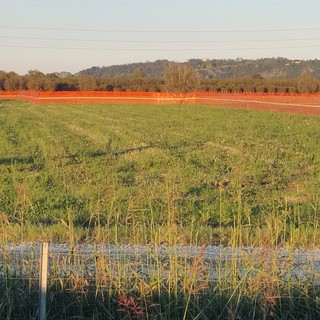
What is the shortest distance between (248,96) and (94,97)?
83.9 feet

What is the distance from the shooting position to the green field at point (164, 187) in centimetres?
843

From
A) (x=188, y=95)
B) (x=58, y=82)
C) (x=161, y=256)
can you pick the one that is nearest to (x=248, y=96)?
(x=188, y=95)

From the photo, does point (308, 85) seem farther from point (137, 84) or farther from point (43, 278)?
point (43, 278)

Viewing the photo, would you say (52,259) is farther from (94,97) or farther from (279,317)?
(94,97)

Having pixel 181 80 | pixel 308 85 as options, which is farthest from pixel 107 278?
pixel 308 85

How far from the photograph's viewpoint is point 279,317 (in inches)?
220

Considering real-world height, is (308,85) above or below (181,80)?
below

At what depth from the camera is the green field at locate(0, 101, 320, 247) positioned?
27.7ft

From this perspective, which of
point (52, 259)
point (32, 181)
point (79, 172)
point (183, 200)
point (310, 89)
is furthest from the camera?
point (310, 89)

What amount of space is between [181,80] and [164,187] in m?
80.4

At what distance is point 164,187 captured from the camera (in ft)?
43.7

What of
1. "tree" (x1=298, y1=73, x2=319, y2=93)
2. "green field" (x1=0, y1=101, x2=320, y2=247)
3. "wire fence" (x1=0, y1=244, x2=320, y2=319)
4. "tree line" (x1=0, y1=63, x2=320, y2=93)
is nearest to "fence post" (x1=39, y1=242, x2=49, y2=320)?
"wire fence" (x1=0, y1=244, x2=320, y2=319)

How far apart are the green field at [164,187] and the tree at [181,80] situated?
64.8 m

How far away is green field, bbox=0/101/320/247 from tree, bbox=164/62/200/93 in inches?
2550
